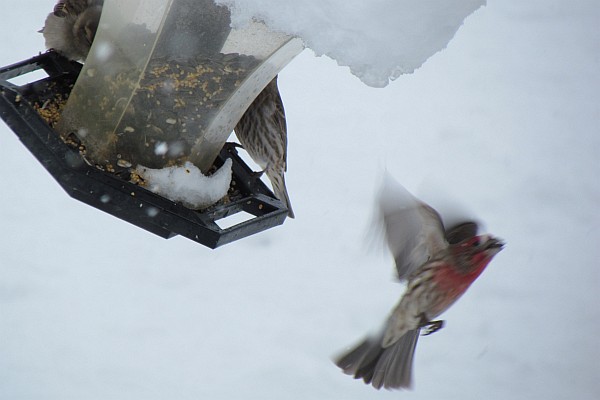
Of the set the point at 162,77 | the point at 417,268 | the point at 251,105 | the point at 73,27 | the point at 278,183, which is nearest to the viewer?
the point at 162,77

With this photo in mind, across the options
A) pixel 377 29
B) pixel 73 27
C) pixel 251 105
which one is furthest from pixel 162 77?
pixel 251 105

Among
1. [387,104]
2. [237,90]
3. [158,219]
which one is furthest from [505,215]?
[158,219]

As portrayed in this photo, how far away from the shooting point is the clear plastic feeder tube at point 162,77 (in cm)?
243

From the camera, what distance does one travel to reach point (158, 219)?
230 cm

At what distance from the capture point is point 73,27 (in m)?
2.72

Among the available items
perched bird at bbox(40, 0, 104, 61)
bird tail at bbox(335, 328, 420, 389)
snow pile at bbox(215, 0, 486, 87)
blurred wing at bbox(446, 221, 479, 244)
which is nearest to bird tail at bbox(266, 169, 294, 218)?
bird tail at bbox(335, 328, 420, 389)

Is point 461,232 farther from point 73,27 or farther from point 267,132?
point 73,27

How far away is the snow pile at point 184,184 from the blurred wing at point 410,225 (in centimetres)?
89

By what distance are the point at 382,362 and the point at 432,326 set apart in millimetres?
291

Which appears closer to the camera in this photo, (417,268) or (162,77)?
(162,77)

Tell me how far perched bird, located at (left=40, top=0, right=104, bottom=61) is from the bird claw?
188 cm

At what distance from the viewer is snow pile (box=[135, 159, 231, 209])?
2539mm

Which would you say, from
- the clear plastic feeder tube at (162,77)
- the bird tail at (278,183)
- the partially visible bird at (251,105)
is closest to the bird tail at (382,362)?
the partially visible bird at (251,105)

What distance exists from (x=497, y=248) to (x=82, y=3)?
184 cm
